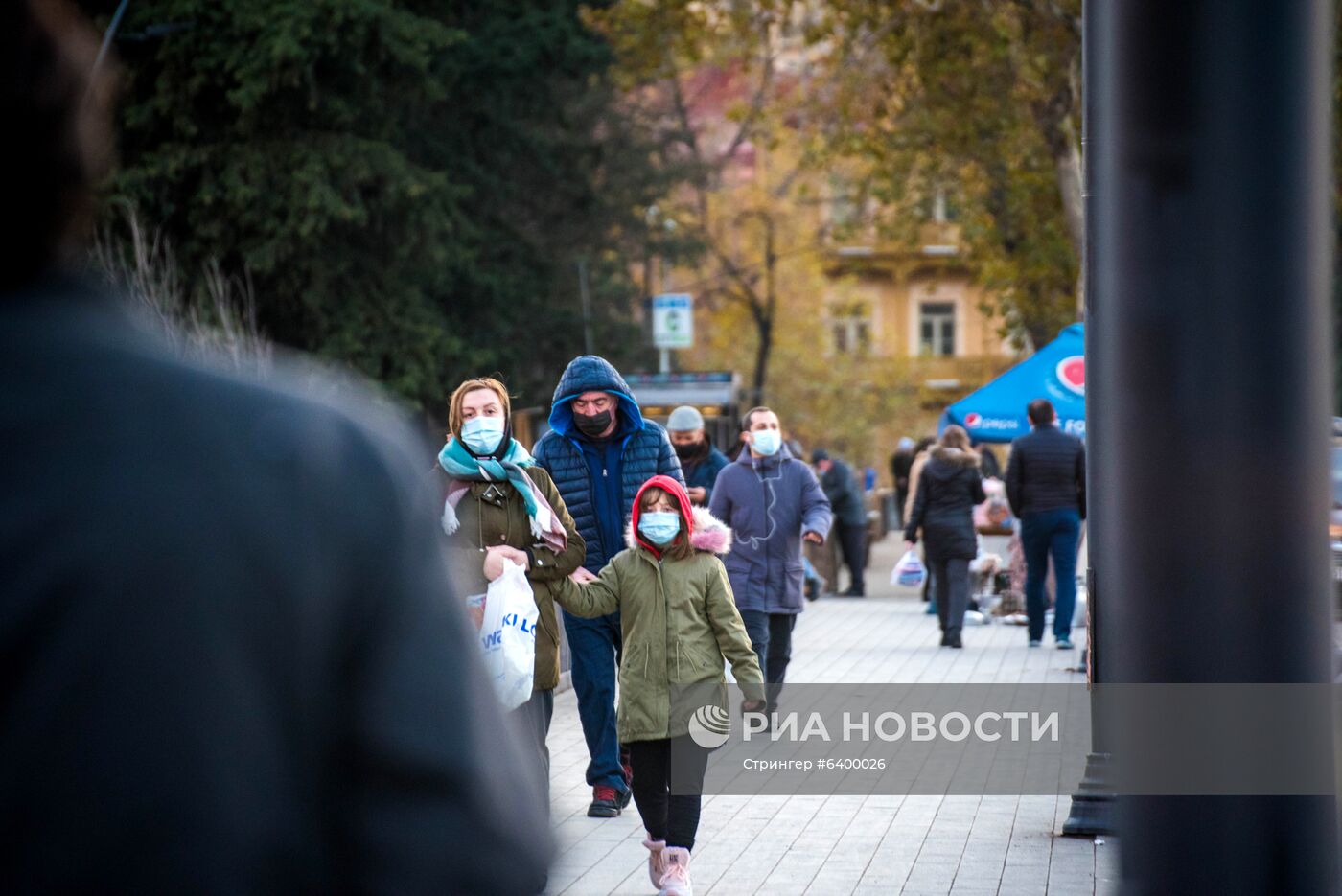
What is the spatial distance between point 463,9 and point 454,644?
33.5 m

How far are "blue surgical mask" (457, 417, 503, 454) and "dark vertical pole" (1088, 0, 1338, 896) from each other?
453cm

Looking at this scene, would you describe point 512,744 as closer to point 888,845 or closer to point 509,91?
point 888,845

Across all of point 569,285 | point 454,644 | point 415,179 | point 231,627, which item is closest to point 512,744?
point 454,644

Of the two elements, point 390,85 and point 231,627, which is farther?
point 390,85

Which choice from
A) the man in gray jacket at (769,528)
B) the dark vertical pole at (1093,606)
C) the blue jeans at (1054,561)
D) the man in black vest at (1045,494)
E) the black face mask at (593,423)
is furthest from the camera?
the blue jeans at (1054,561)

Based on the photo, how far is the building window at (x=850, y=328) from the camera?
53.7 m

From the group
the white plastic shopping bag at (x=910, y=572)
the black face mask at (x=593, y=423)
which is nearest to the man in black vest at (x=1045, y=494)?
the white plastic shopping bag at (x=910, y=572)

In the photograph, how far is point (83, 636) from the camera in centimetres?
123

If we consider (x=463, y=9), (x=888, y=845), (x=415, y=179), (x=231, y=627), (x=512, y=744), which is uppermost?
(x=463, y=9)

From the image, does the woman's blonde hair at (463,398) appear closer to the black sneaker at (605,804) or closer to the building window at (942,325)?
the black sneaker at (605,804)

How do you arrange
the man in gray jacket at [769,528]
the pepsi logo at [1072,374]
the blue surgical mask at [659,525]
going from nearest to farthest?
the blue surgical mask at [659,525]
the man in gray jacket at [769,528]
the pepsi logo at [1072,374]

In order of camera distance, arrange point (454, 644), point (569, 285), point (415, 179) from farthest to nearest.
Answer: point (569, 285) → point (415, 179) → point (454, 644)

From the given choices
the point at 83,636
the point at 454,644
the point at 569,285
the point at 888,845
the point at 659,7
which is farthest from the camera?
the point at 569,285

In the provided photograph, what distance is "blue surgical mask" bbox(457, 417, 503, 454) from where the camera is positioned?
7.38m
